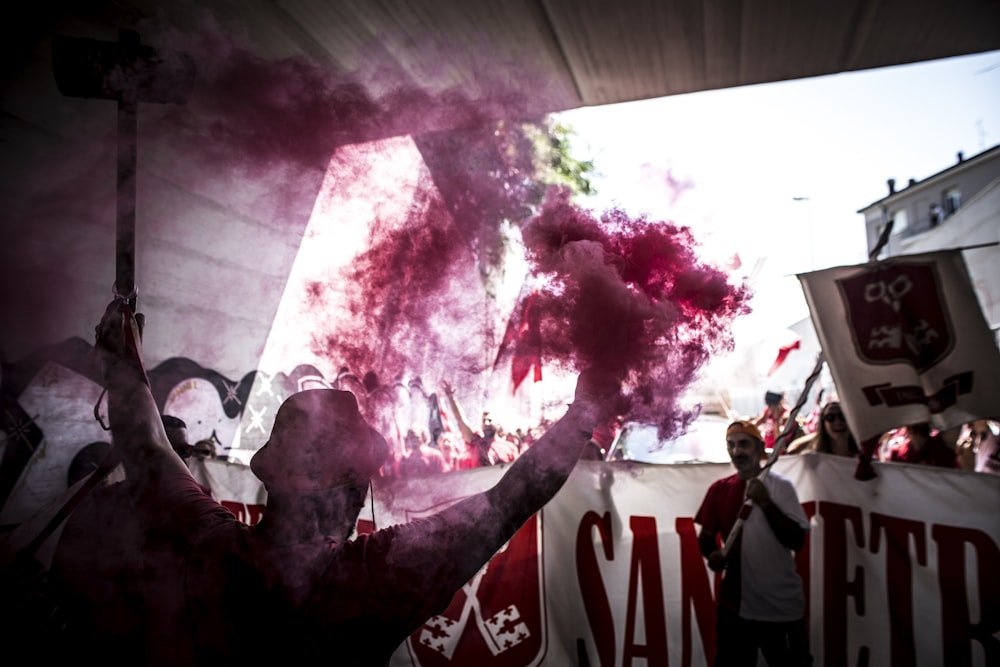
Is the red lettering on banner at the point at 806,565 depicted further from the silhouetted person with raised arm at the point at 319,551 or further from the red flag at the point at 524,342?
the silhouetted person with raised arm at the point at 319,551

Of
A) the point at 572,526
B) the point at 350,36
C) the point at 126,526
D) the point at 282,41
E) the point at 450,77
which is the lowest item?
the point at 572,526

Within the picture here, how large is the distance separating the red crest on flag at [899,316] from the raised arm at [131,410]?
4.30 m

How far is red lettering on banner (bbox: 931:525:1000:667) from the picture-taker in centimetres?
329

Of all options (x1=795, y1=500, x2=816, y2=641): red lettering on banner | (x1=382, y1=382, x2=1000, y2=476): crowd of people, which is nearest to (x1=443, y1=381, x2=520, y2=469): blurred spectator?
(x1=382, y1=382, x2=1000, y2=476): crowd of people

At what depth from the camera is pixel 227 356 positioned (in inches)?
218

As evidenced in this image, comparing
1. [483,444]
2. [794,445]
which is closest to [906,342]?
[794,445]

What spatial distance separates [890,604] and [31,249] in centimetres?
548

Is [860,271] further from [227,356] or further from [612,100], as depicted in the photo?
[227,356]

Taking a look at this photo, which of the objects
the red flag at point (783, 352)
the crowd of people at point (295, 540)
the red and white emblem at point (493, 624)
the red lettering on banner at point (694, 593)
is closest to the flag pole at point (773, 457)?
the red lettering on banner at point (694, 593)

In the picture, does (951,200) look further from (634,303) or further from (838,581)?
(634,303)

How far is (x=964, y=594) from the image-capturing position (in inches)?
135

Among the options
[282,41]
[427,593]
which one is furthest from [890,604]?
[282,41]

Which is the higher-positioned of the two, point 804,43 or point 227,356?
point 804,43

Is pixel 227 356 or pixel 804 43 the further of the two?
pixel 227 356
